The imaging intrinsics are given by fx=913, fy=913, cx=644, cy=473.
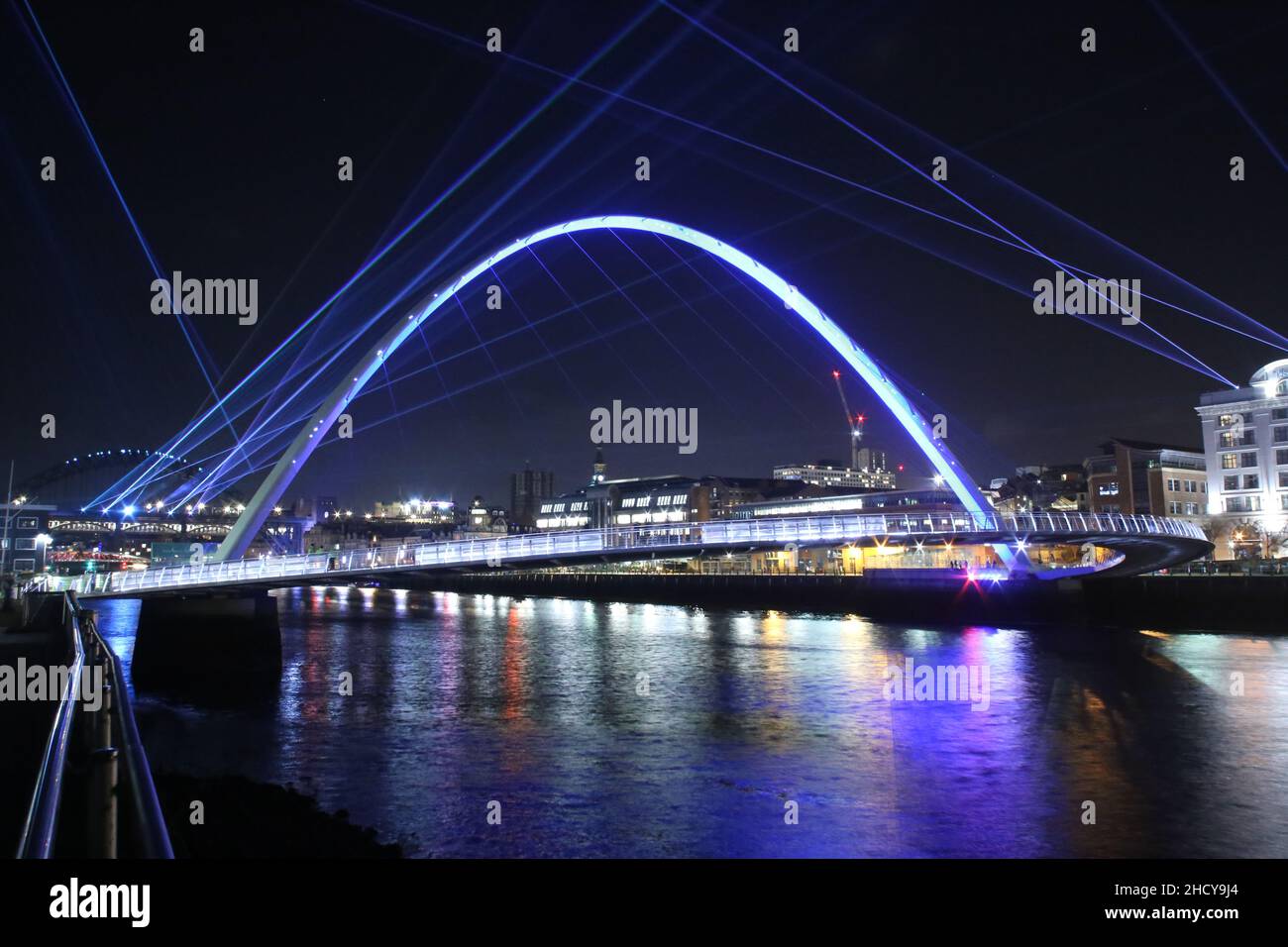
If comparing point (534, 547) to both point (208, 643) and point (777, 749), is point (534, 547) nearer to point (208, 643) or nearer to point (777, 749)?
point (777, 749)

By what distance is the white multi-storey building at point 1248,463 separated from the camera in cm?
7419

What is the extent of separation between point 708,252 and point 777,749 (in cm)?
3535

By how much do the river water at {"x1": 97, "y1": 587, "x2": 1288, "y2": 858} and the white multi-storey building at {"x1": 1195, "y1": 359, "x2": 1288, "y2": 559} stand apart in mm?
38195

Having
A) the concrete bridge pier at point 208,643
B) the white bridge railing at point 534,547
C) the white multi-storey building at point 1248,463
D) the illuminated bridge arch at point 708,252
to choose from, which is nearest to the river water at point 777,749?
the concrete bridge pier at point 208,643

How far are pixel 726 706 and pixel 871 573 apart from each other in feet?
138

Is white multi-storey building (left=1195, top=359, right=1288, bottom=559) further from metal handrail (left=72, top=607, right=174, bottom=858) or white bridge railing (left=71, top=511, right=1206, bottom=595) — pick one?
metal handrail (left=72, top=607, right=174, bottom=858)

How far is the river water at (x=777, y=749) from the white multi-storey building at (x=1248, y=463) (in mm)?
38195

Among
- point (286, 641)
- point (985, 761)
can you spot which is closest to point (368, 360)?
point (286, 641)

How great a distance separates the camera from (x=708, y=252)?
2010 inches

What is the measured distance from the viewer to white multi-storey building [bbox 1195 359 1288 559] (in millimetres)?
74188

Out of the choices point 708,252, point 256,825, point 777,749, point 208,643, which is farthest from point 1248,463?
point 256,825

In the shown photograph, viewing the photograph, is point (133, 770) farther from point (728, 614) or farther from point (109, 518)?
point (109, 518)

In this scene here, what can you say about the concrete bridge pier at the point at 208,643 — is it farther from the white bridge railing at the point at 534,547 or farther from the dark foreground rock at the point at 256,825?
the dark foreground rock at the point at 256,825

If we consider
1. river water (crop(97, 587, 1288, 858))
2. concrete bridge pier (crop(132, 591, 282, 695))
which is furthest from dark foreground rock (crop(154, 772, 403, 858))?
concrete bridge pier (crop(132, 591, 282, 695))
